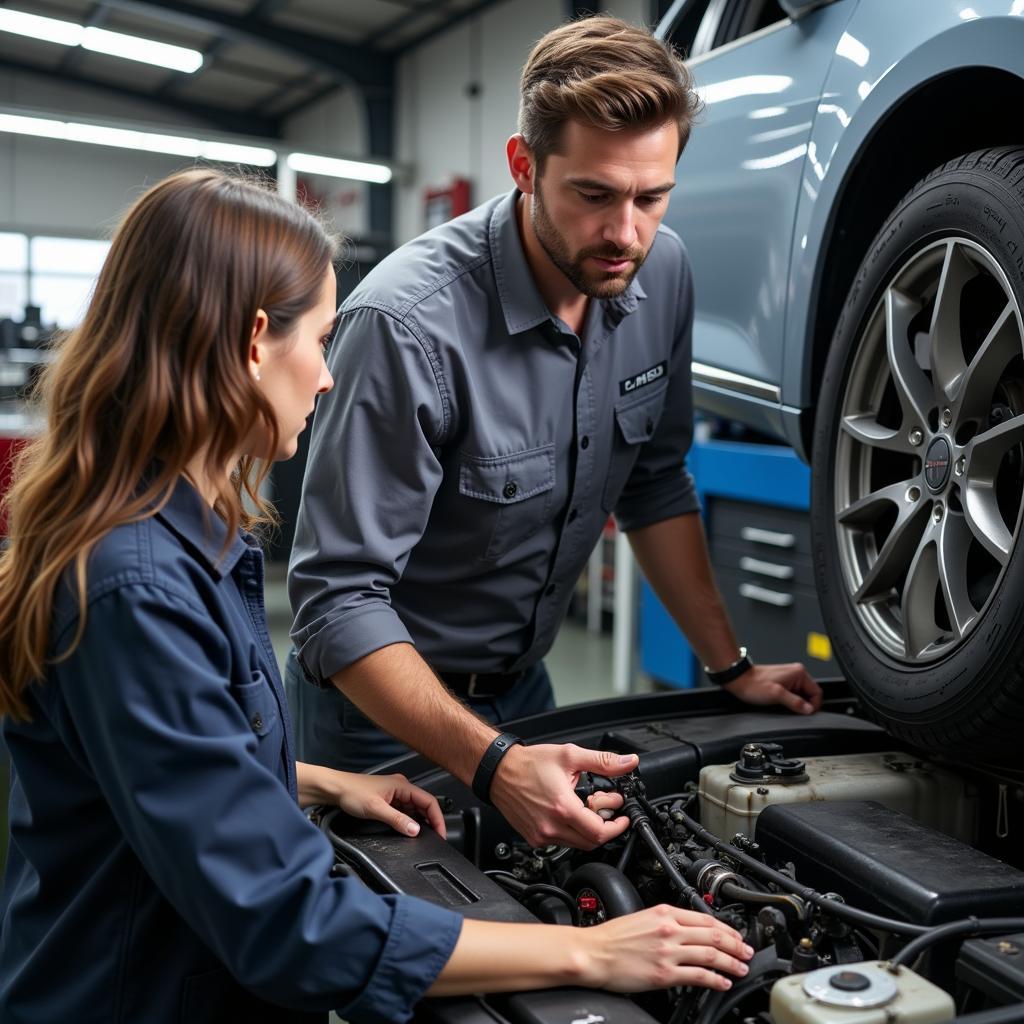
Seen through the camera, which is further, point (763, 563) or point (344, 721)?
point (763, 563)

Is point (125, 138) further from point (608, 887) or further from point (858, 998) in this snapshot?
point (858, 998)

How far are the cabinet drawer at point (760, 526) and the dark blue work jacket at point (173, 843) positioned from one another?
2619 millimetres

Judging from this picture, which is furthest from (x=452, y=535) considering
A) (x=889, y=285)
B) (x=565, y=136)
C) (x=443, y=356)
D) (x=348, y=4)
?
(x=348, y=4)

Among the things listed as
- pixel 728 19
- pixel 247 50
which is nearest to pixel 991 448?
pixel 728 19

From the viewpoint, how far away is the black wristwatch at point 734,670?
5.53ft

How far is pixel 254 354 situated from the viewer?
98cm

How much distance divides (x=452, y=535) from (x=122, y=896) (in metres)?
0.78

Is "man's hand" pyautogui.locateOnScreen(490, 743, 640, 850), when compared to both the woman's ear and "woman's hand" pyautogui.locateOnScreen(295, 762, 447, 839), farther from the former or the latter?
the woman's ear

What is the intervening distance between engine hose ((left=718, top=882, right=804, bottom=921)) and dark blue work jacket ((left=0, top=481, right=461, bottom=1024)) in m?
0.29

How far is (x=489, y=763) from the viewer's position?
1261 mm

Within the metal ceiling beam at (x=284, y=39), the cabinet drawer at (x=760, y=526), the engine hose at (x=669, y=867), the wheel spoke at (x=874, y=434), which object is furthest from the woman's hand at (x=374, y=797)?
the metal ceiling beam at (x=284, y=39)

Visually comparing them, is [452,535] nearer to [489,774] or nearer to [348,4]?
[489,774]

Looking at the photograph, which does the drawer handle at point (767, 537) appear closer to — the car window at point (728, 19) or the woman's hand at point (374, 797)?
the car window at point (728, 19)

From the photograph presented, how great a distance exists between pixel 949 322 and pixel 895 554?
0.93 ft
